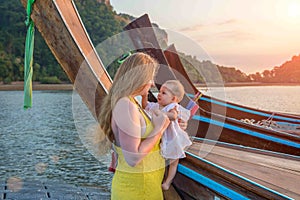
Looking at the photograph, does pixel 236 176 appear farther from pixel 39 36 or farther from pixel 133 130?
pixel 39 36

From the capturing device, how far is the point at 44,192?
6430 millimetres

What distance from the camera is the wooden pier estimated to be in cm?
603

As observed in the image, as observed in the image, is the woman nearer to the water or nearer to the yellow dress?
the yellow dress

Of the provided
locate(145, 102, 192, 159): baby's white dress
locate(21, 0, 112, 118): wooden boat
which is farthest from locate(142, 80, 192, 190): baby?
locate(21, 0, 112, 118): wooden boat

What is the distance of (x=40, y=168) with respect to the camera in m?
11.7

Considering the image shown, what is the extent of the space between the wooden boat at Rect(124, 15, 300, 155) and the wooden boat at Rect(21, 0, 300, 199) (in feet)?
3.16

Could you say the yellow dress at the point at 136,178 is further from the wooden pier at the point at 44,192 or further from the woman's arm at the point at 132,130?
the wooden pier at the point at 44,192

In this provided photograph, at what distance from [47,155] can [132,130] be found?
12567mm

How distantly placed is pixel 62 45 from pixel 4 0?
62.8 m

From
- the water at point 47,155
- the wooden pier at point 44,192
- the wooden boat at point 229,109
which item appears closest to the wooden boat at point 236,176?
the wooden boat at point 229,109

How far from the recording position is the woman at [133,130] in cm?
184

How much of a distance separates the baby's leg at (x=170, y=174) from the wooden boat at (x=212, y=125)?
148 cm

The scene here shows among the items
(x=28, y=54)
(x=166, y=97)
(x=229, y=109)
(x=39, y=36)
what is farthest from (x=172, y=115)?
(x=39, y=36)

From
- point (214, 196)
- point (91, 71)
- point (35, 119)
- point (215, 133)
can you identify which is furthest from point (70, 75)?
point (35, 119)
